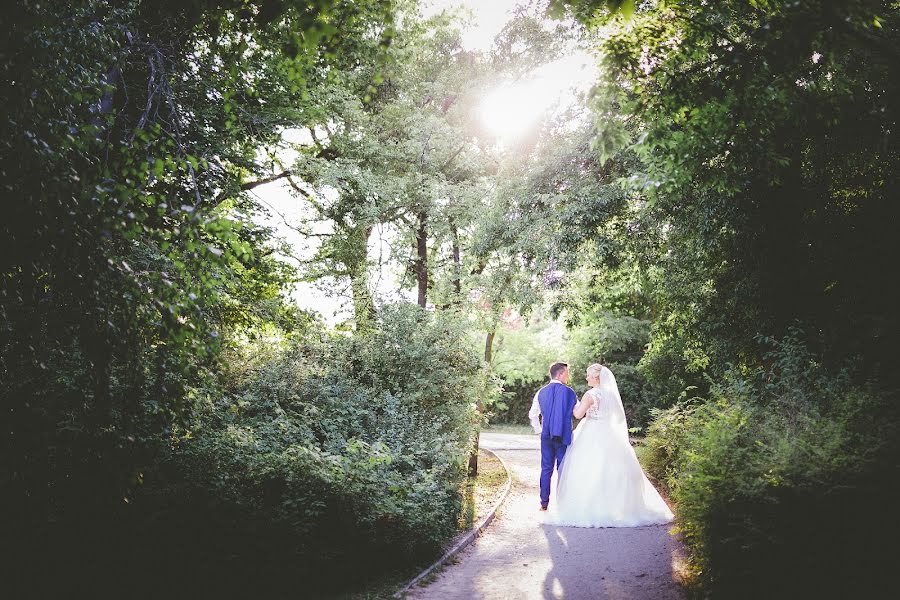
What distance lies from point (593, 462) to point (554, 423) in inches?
39.4

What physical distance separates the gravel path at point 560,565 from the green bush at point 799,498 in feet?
2.99

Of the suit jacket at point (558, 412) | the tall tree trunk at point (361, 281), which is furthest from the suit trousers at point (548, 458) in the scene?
the tall tree trunk at point (361, 281)

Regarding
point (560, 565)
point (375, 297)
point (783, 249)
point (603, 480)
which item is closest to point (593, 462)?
point (603, 480)

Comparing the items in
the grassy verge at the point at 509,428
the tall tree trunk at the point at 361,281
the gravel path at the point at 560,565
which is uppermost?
the tall tree trunk at the point at 361,281

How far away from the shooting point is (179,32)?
20.4 feet

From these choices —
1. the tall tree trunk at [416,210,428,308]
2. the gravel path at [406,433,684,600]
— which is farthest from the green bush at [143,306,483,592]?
the tall tree trunk at [416,210,428,308]

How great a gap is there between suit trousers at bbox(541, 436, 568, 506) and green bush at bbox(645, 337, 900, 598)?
4078 millimetres

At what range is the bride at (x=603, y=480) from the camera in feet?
29.0

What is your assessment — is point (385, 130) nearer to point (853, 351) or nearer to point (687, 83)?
point (687, 83)

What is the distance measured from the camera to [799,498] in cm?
433

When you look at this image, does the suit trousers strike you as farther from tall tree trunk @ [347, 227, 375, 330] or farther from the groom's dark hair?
tall tree trunk @ [347, 227, 375, 330]

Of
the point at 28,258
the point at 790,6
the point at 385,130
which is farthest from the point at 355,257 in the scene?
the point at 790,6

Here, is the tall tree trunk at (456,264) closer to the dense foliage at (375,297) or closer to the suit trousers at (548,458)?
the dense foliage at (375,297)

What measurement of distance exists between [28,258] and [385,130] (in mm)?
12053
